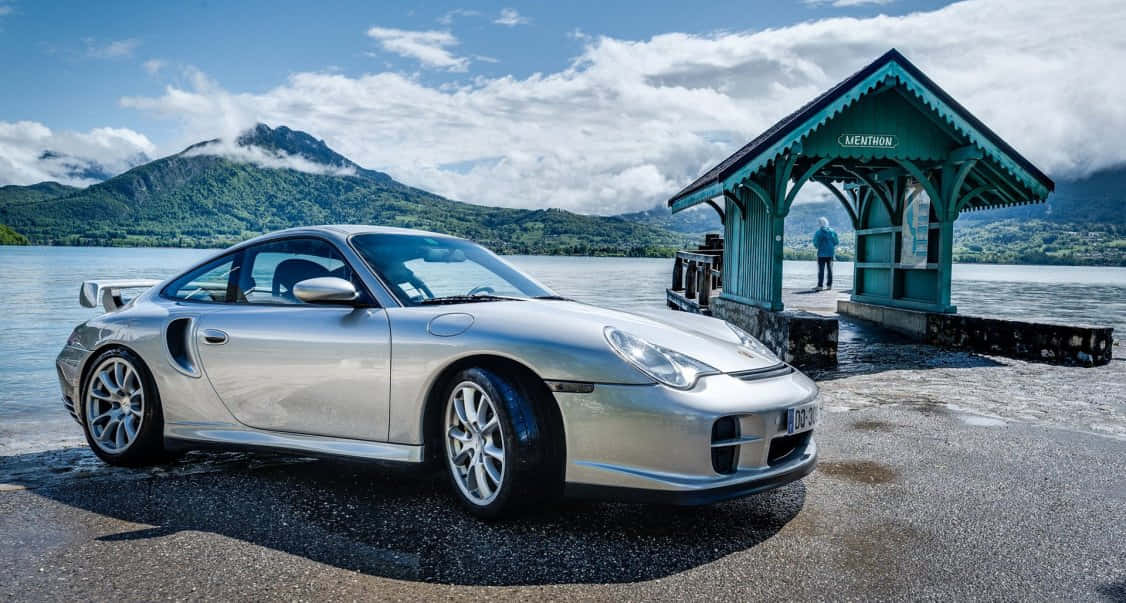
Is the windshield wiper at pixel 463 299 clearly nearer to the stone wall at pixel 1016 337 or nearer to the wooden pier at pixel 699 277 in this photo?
the stone wall at pixel 1016 337

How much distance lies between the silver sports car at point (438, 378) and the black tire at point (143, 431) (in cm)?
1

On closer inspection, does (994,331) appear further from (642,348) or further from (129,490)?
(129,490)

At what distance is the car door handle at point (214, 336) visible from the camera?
179 inches

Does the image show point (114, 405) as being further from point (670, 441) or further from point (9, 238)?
point (9, 238)

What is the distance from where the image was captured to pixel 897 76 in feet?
37.0

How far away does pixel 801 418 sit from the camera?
12.4 feet

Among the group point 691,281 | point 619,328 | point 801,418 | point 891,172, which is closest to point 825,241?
point 691,281

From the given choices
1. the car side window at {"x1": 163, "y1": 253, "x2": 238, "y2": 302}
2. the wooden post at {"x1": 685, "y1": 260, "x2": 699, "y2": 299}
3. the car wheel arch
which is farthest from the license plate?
the wooden post at {"x1": 685, "y1": 260, "x2": 699, "y2": 299}

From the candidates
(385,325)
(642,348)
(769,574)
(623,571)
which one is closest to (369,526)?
(385,325)

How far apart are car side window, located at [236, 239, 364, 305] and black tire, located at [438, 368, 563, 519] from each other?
4.42 feet

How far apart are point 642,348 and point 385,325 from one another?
133 cm

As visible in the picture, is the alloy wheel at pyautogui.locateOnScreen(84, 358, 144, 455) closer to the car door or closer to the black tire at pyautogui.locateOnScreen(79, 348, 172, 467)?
the black tire at pyautogui.locateOnScreen(79, 348, 172, 467)

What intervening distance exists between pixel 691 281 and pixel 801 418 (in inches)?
698

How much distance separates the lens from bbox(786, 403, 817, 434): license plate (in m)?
3.69
